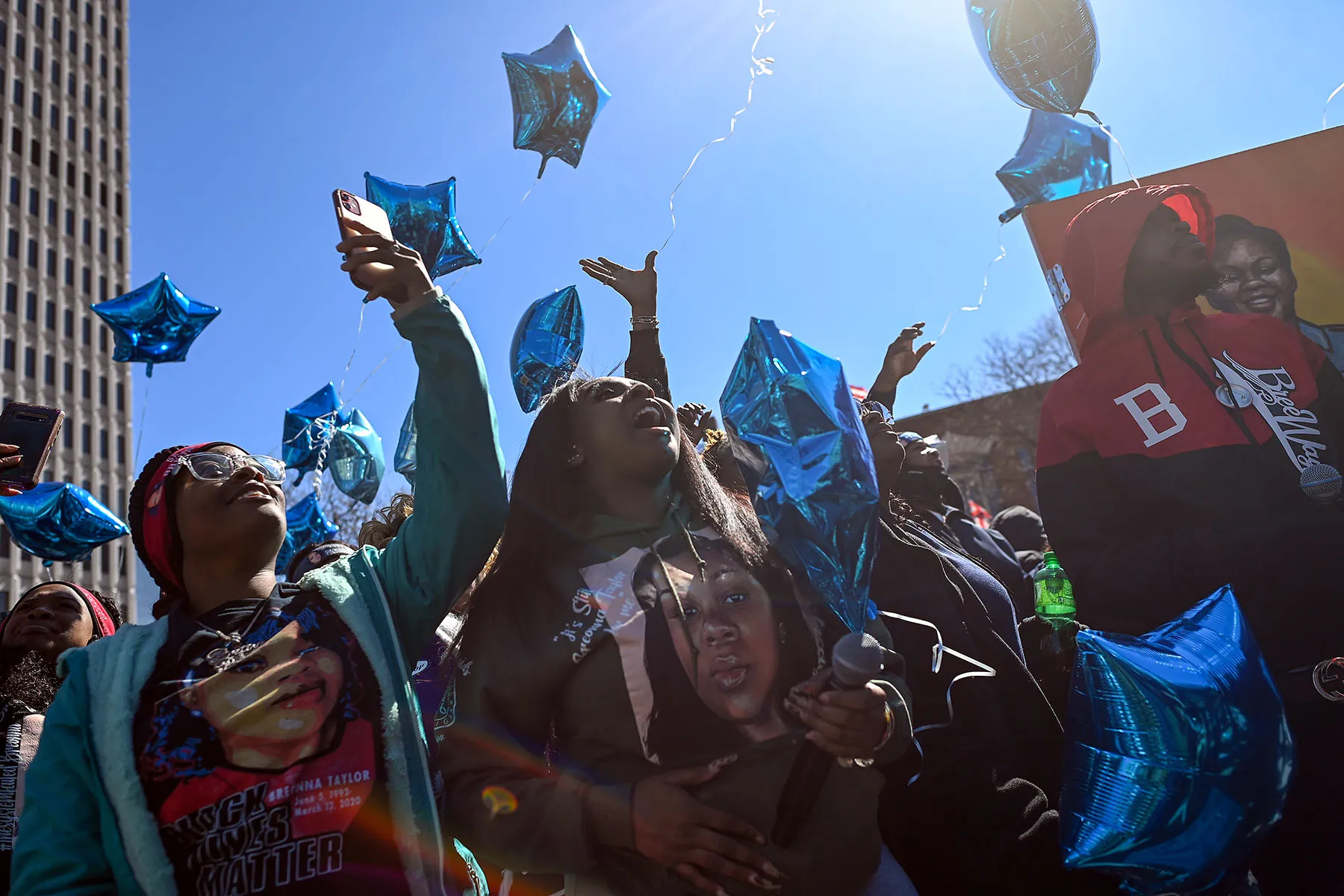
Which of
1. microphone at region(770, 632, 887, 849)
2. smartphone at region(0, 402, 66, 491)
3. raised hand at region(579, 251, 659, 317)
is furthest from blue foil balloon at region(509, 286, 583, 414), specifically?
microphone at region(770, 632, 887, 849)

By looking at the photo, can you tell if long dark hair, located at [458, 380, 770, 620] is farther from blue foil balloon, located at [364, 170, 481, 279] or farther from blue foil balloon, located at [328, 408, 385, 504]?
blue foil balloon, located at [328, 408, 385, 504]

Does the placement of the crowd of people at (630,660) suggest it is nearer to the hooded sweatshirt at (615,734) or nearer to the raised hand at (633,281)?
the hooded sweatshirt at (615,734)

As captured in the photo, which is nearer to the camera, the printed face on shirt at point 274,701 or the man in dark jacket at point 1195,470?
the printed face on shirt at point 274,701

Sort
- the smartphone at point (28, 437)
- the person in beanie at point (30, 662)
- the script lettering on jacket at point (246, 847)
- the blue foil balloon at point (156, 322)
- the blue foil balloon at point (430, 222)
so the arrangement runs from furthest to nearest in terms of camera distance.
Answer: the blue foil balloon at point (156, 322), the blue foil balloon at point (430, 222), the smartphone at point (28, 437), the person in beanie at point (30, 662), the script lettering on jacket at point (246, 847)

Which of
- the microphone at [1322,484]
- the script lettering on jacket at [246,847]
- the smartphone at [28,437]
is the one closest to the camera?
the script lettering on jacket at [246,847]

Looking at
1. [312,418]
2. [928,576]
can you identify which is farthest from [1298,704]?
[312,418]

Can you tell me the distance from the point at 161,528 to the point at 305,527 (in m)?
5.26

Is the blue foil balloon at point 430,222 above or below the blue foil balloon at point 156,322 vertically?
below

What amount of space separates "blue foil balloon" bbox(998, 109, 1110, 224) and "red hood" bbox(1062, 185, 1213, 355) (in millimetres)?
1716

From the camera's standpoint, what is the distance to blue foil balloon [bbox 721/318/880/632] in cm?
169

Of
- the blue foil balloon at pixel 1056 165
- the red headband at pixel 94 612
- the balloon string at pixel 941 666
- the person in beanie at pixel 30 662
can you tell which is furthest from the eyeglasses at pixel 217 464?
the blue foil balloon at pixel 1056 165

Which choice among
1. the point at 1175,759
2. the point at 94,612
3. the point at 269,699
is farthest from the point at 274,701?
the point at 94,612

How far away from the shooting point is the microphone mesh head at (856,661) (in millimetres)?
1491

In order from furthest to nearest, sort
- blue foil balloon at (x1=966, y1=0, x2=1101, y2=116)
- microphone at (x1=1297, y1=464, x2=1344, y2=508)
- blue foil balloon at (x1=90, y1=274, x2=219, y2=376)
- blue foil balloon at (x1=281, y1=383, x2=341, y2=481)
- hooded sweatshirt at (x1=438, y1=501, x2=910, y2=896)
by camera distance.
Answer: blue foil balloon at (x1=281, y1=383, x2=341, y2=481), blue foil balloon at (x1=90, y1=274, x2=219, y2=376), blue foil balloon at (x1=966, y1=0, x2=1101, y2=116), microphone at (x1=1297, y1=464, x2=1344, y2=508), hooded sweatshirt at (x1=438, y1=501, x2=910, y2=896)
